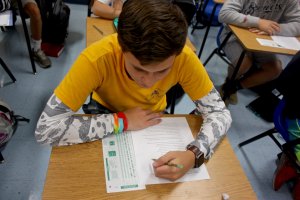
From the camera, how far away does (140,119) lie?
2.96 ft

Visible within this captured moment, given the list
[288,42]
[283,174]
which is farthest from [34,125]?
[288,42]

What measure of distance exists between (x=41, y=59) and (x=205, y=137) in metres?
2.04

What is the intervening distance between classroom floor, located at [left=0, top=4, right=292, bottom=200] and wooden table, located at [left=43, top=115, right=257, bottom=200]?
85cm

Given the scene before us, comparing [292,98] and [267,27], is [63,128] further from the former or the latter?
[267,27]

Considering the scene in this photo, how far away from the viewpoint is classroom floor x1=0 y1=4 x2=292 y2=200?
152 centimetres

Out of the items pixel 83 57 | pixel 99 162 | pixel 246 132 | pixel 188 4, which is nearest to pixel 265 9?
pixel 188 4

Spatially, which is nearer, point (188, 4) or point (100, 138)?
point (100, 138)

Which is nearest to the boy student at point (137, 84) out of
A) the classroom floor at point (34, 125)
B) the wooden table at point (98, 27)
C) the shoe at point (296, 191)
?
the wooden table at point (98, 27)

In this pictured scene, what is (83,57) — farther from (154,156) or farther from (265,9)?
(265,9)

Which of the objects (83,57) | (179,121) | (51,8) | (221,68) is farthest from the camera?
(221,68)

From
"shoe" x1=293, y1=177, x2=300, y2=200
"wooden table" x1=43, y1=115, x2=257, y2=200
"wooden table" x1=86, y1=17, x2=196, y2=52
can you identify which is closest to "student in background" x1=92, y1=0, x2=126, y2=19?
"wooden table" x1=86, y1=17, x2=196, y2=52

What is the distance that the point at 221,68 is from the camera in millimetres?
2846

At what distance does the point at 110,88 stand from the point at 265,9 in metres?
A: 1.68

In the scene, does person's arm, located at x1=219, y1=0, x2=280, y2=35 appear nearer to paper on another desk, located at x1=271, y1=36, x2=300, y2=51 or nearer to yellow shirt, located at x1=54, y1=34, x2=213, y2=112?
paper on another desk, located at x1=271, y1=36, x2=300, y2=51
